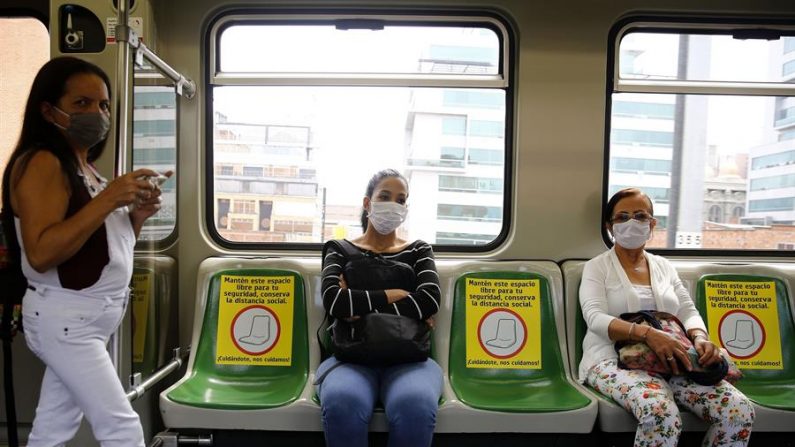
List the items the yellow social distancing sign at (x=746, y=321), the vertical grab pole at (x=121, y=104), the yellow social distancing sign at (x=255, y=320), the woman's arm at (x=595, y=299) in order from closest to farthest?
the vertical grab pole at (x=121, y=104) → the woman's arm at (x=595, y=299) → the yellow social distancing sign at (x=255, y=320) → the yellow social distancing sign at (x=746, y=321)

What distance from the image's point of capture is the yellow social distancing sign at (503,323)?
292 centimetres

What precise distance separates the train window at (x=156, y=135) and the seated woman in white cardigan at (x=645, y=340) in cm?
211

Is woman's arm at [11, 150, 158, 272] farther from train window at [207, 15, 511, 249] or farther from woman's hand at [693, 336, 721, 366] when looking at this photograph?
woman's hand at [693, 336, 721, 366]

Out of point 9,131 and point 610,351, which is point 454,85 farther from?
point 9,131

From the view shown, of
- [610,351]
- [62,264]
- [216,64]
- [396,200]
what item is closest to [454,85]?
[396,200]

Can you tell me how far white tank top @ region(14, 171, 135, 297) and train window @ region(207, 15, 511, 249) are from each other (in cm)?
153

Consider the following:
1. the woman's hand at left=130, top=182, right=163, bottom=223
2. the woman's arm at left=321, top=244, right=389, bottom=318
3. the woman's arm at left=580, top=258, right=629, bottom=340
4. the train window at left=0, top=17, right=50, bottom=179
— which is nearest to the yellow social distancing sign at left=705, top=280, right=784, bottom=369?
the woman's arm at left=580, top=258, right=629, bottom=340

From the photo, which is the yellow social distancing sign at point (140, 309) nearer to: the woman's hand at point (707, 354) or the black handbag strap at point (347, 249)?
the black handbag strap at point (347, 249)

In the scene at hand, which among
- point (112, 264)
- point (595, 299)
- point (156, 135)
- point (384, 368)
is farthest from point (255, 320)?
point (595, 299)

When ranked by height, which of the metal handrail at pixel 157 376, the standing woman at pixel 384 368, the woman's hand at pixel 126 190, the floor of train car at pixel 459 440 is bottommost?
the floor of train car at pixel 459 440

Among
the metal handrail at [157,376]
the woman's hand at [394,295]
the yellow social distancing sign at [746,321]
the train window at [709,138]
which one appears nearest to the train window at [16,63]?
the metal handrail at [157,376]

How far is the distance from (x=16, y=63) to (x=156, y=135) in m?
1.21

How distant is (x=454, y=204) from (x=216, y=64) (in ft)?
5.24

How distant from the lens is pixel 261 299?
300cm
